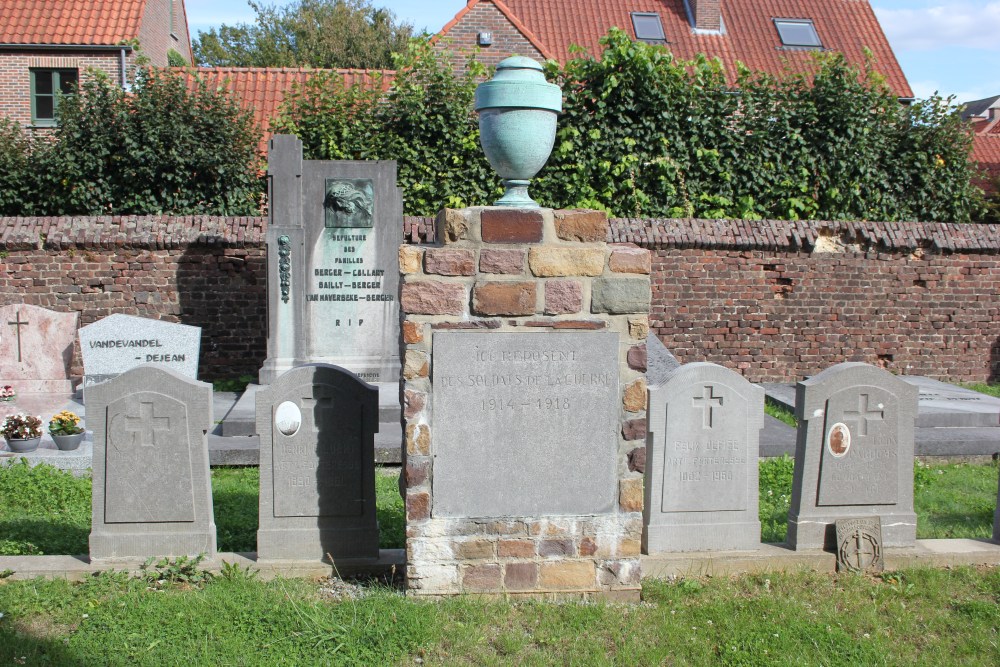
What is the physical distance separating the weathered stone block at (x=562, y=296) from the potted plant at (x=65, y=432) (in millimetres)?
5115

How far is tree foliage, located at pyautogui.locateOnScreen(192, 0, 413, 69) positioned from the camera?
32.7 metres

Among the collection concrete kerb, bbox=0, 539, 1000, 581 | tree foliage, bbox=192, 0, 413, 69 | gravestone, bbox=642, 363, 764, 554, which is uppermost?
tree foliage, bbox=192, 0, 413, 69

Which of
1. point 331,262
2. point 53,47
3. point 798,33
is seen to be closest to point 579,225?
point 331,262

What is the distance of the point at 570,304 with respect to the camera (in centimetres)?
416

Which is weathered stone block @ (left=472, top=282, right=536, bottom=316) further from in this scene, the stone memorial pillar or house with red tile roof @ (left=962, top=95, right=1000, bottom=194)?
house with red tile roof @ (left=962, top=95, right=1000, bottom=194)

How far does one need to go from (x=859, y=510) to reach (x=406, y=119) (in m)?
8.78

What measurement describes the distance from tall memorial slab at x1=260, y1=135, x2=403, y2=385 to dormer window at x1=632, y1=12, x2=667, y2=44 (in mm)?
14826

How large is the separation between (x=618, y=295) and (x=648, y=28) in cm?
2021

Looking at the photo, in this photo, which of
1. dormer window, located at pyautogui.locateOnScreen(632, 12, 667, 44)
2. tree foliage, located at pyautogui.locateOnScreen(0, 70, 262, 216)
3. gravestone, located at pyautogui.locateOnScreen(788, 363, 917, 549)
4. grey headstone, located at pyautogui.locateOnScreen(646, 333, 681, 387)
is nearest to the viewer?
gravestone, located at pyautogui.locateOnScreen(788, 363, 917, 549)

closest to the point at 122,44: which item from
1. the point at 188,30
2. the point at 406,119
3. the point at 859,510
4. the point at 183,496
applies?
the point at 188,30

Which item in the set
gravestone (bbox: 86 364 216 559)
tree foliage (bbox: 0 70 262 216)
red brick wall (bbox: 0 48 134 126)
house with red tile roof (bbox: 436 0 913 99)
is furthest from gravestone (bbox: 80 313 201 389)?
house with red tile roof (bbox: 436 0 913 99)

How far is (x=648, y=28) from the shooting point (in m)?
22.5

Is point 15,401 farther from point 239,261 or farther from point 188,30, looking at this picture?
point 188,30

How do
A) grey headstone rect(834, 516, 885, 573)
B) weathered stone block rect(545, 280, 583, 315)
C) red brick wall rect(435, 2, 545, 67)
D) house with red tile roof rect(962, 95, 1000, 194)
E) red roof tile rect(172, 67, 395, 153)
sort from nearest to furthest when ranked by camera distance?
1. weathered stone block rect(545, 280, 583, 315)
2. grey headstone rect(834, 516, 885, 573)
3. house with red tile roof rect(962, 95, 1000, 194)
4. red roof tile rect(172, 67, 395, 153)
5. red brick wall rect(435, 2, 545, 67)
